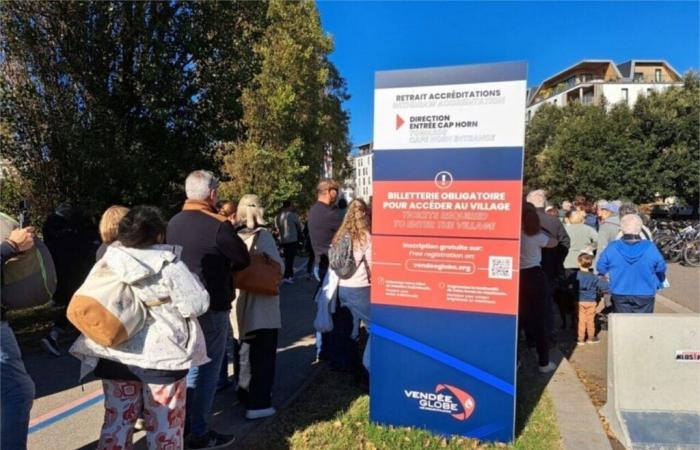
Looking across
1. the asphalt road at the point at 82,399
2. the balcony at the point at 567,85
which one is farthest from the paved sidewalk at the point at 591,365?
the balcony at the point at 567,85

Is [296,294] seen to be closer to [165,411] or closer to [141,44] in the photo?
[141,44]

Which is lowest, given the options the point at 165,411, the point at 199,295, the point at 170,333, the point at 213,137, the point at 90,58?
the point at 165,411

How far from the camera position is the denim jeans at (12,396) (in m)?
2.71

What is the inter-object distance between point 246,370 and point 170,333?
5.67 ft

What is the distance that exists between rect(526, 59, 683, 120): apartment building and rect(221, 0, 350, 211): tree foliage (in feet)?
145

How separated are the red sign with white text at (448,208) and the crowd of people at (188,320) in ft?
3.21

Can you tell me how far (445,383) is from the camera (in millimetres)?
3945

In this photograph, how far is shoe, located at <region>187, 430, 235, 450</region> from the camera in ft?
12.5

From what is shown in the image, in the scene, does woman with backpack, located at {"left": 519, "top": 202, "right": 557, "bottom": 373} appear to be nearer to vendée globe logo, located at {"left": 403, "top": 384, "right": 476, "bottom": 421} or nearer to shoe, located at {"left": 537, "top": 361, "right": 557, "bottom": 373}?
shoe, located at {"left": 537, "top": 361, "right": 557, "bottom": 373}

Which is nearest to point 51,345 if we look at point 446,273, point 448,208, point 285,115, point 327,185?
point 327,185

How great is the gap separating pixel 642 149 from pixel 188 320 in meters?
29.2

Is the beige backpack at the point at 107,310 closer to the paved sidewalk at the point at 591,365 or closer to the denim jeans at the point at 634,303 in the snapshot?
the paved sidewalk at the point at 591,365

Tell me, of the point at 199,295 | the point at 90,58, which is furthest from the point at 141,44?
the point at 199,295

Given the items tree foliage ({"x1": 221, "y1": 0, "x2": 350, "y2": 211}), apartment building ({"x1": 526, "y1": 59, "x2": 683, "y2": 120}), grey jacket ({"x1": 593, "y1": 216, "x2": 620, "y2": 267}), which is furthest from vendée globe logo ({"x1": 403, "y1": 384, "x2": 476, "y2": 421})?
apartment building ({"x1": 526, "y1": 59, "x2": 683, "y2": 120})
